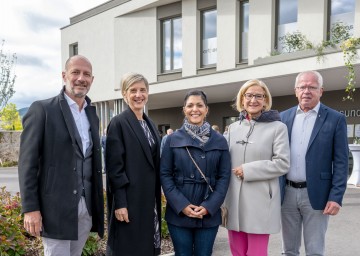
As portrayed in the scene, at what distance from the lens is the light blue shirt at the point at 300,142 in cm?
341

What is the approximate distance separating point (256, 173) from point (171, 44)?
51.0ft

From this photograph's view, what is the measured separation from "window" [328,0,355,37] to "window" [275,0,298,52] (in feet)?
4.62

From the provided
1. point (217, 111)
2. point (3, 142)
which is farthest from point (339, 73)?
point (3, 142)

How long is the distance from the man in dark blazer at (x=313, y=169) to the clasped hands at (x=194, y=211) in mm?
952

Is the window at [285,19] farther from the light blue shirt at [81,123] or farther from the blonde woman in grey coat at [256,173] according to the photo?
the light blue shirt at [81,123]

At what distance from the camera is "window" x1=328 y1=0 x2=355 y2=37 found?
12312 mm

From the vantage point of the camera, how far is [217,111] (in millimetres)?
18828

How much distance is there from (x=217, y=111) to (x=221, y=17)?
5254 mm

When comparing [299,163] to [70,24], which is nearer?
[299,163]

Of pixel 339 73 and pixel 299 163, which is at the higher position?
pixel 339 73

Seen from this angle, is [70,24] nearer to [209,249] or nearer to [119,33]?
[119,33]

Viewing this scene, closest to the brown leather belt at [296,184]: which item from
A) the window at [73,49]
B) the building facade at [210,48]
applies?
the building facade at [210,48]

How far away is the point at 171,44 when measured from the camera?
58.4ft

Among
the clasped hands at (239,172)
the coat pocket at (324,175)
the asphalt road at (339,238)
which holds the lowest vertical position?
the asphalt road at (339,238)
